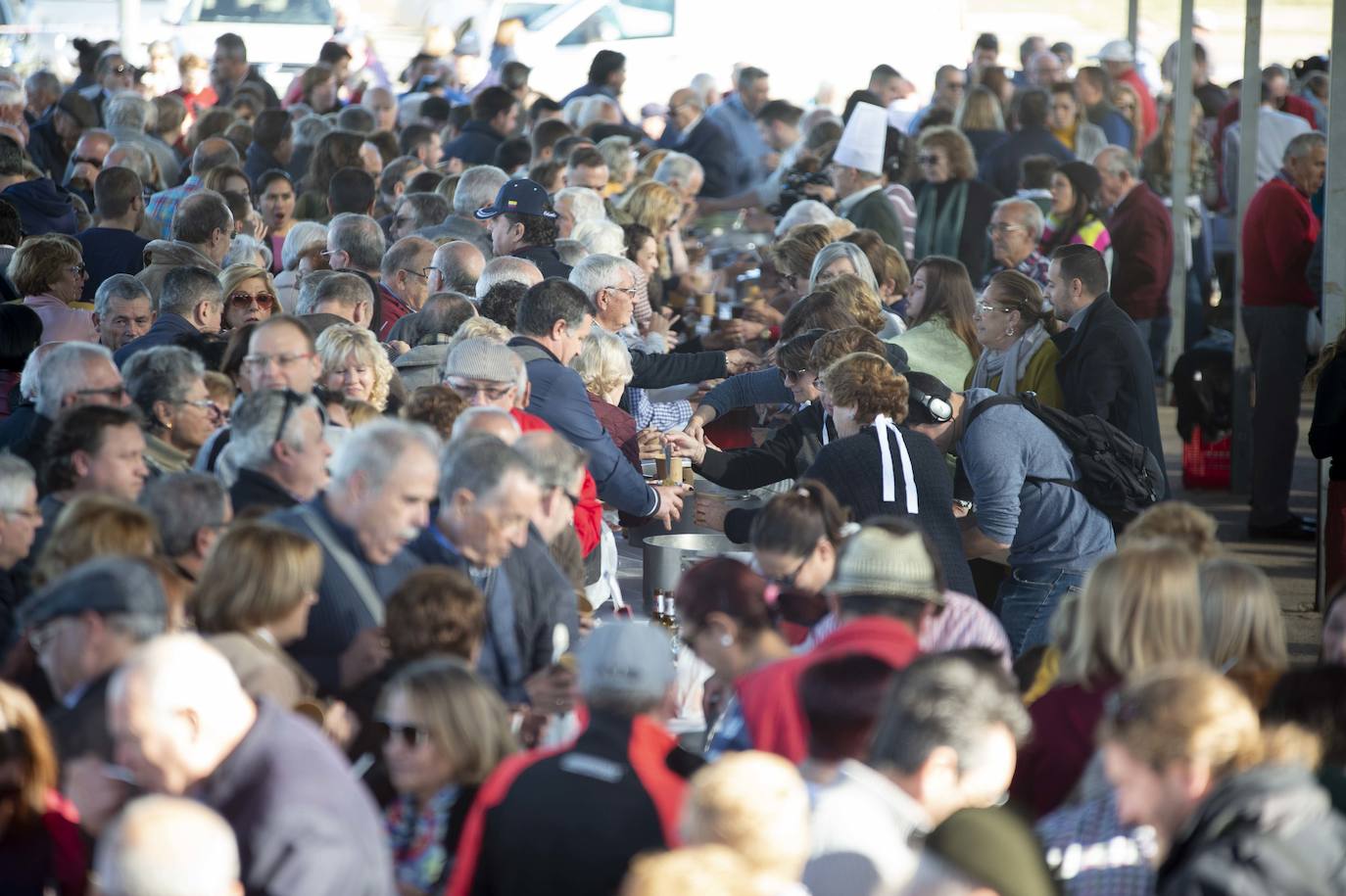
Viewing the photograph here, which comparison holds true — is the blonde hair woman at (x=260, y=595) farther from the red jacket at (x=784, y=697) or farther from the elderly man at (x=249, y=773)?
the red jacket at (x=784, y=697)

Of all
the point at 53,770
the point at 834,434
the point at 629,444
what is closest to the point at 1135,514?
the point at 834,434

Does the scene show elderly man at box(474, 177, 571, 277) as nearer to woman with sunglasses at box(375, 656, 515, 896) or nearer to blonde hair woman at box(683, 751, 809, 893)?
woman with sunglasses at box(375, 656, 515, 896)

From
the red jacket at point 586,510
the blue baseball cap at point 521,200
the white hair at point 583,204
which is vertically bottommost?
the red jacket at point 586,510

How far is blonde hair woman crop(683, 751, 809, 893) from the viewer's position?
2.99m

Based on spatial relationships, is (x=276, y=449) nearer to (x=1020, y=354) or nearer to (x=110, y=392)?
(x=110, y=392)

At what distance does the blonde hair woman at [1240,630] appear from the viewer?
414 centimetres

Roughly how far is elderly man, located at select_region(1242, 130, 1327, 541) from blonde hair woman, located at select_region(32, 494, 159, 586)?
687 cm

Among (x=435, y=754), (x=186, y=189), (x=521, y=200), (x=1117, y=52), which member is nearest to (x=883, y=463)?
(x=435, y=754)

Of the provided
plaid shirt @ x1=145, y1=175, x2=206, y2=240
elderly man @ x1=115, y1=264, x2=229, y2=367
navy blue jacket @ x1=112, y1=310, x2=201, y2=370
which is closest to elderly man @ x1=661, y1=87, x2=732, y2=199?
plaid shirt @ x1=145, y1=175, x2=206, y2=240

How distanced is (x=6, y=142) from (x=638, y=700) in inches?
321

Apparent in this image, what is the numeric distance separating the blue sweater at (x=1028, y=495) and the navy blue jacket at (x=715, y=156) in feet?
27.9

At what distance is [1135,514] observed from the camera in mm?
6312

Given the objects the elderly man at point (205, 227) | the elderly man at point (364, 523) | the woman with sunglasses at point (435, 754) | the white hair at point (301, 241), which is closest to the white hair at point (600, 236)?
the white hair at point (301, 241)

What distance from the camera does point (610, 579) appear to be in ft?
20.7
